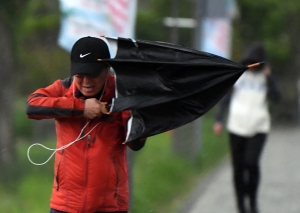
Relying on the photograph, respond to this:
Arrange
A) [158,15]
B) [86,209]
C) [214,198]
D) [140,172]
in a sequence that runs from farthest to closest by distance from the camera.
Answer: [158,15]
[140,172]
[214,198]
[86,209]

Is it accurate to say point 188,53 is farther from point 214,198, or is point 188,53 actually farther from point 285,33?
point 285,33

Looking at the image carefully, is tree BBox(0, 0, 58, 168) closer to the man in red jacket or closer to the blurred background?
the blurred background

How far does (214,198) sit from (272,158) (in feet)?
15.2

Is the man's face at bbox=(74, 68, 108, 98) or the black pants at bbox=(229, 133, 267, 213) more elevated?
the man's face at bbox=(74, 68, 108, 98)

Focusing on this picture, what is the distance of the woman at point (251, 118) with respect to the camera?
7383mm

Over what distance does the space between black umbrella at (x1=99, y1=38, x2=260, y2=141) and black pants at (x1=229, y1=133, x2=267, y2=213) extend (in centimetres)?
330

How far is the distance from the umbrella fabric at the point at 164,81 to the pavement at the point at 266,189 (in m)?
4.09

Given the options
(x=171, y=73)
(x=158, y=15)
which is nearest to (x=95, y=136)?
(x=171, y=73)

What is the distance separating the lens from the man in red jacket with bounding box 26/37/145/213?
12.9ft

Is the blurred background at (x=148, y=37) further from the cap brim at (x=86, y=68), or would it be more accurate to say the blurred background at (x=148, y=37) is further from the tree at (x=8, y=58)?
the cap brim at (x=86, y=68)

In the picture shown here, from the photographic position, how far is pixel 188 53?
4082mm

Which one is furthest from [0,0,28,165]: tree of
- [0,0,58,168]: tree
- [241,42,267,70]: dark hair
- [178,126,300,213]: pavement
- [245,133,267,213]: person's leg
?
[245,133,267,213]: person's leg

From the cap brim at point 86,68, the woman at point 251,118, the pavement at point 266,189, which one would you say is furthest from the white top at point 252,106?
the cap brim at point 86,68

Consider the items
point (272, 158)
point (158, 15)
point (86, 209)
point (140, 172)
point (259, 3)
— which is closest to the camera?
point (86, 209)
